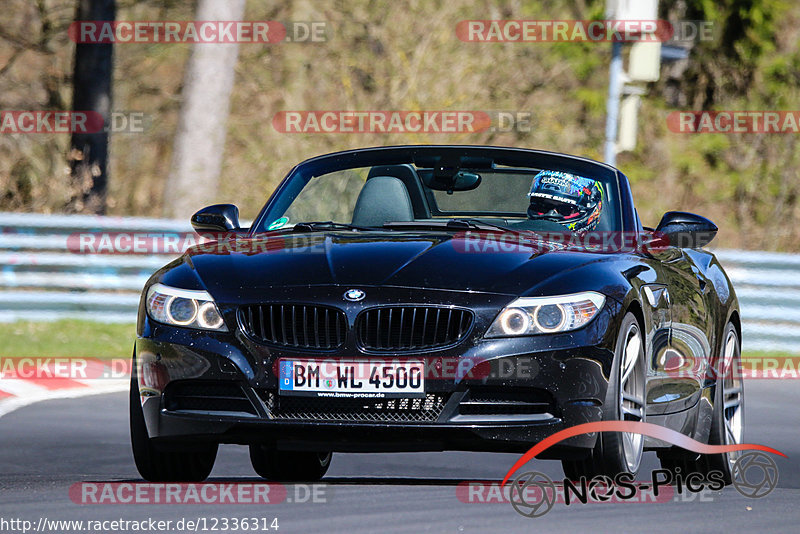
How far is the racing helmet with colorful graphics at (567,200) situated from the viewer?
7402 millimetres

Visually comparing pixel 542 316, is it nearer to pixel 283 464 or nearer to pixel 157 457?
pixel 157 457

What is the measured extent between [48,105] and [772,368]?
13.9m

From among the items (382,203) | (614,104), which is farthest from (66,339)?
(382,203)

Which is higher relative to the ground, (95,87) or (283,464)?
(95,87)

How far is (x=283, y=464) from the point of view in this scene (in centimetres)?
744

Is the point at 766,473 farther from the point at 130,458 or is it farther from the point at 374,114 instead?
the point at 374,114

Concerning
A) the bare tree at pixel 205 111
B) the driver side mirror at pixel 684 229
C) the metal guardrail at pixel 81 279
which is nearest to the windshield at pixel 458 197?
the driver side mirror at pixel 684 229

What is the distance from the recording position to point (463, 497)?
6.23 meters

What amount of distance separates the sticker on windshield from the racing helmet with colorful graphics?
1.17 meters

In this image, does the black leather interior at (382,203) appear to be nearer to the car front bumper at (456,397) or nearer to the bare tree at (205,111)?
the car front bumper at (456,397)

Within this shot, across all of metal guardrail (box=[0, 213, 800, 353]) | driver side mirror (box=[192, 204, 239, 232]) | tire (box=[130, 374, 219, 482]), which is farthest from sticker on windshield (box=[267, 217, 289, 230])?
metal guardrail (box=[0, 213, 800, 353])

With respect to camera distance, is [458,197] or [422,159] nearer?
[422,159]

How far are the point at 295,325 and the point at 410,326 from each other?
432 millimetres

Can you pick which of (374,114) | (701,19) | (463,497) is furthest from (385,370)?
(701,19)
